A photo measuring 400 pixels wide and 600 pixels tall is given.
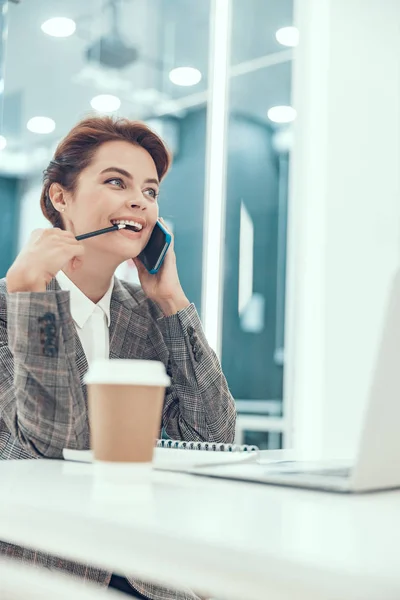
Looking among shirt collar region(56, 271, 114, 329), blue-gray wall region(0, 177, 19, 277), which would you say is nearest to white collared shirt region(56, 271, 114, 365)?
shirt collar region(56, 271, 114, 329)

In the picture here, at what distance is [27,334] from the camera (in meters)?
1.04

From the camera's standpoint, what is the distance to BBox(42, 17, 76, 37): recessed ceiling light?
327cm

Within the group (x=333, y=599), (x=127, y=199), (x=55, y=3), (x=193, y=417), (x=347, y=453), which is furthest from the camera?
(x=55, y=3)

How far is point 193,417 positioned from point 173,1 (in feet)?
8.74

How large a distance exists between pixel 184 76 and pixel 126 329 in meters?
2.33

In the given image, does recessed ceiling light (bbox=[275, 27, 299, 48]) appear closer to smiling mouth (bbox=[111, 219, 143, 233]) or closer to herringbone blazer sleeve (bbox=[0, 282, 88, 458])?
smiling mouth (bbox=[111, 219, 143, 233])

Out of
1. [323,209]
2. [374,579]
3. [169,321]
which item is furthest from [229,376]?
Answer: [374,579]

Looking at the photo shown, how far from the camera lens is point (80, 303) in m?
→ 1.47

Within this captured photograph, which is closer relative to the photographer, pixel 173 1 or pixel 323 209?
pixel 323 209

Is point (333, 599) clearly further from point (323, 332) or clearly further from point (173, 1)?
point (173, 1)

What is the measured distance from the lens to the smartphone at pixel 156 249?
1575mm

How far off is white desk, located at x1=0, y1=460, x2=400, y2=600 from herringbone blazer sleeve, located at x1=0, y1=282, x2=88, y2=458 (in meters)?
0.34

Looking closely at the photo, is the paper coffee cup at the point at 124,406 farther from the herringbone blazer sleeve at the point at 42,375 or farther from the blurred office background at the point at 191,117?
the blurred office background at the point at 191,117

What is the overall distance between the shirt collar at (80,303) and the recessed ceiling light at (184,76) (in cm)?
220
